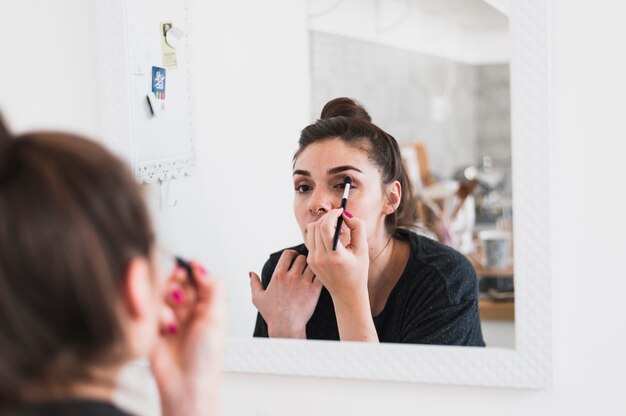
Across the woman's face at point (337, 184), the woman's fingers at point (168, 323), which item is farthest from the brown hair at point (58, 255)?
the woman's face at point (337, 184)

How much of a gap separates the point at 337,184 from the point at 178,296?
31 centimetres

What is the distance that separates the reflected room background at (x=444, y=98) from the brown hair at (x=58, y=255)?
0.47 metres

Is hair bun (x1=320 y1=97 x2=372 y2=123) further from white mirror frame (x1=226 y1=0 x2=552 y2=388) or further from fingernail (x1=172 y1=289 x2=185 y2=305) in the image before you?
fingernail (x1=172 y1=289 x2=185 y2=305)

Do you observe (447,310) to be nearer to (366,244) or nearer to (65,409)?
(366,244)

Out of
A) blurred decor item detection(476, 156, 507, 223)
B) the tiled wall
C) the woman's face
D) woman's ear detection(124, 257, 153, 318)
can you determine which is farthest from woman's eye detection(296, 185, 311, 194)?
woman's ear detection(124, 257, 153, 318)

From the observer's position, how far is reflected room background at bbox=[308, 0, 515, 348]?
37.7 inches

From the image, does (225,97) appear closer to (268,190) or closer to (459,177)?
(268,190)

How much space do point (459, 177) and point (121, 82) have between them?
1.54ft

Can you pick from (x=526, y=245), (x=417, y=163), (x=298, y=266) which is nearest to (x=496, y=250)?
(x=526, y=245)

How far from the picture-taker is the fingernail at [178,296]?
0.77 meters

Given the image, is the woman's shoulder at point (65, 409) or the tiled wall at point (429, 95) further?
the tiled wall at point (429, 95)

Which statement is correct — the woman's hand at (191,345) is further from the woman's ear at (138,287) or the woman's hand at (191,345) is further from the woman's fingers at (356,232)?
the woman's fingers at (356,232)

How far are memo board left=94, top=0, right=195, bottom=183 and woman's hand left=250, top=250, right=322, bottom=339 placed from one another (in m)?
0.19

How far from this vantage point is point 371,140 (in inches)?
40.0
